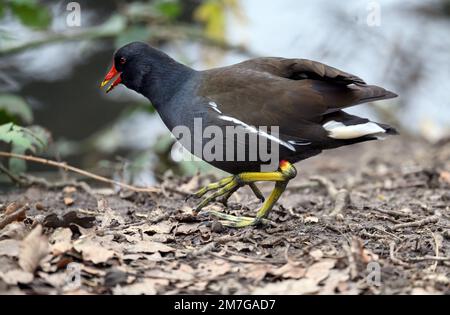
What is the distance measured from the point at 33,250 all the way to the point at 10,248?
0.24 meters

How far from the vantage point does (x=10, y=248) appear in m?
3.87

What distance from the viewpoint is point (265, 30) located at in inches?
502

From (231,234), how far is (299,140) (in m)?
0.76

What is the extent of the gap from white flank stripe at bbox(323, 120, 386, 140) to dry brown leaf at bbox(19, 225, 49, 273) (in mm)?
1966

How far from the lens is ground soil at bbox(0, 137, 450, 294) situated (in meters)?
3.66

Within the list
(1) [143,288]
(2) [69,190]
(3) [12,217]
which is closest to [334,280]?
(1) [143,288]

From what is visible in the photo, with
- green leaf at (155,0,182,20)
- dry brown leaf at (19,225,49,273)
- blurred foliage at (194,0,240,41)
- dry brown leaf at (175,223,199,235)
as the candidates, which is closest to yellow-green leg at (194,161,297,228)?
dry brown leaf at (175,223,199,235)

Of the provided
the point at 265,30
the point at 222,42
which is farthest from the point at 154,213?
the point at 265,30

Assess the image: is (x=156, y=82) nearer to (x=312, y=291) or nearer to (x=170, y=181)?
(x=170, y=181)

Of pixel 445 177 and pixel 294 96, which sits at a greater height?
pixel 294 96

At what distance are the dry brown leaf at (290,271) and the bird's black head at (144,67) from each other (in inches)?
78.1

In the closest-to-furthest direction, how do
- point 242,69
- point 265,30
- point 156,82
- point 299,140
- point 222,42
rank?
point 299,140
point 242,69
point 156,82
point 222,42
point 265,30

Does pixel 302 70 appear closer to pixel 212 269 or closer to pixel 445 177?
pixel 212 269

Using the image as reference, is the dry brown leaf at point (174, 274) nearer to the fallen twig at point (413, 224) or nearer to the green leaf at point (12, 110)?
the fallen twig at point (413, 224)
